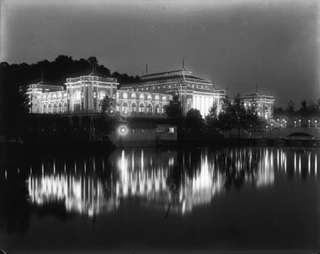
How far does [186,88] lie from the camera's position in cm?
4025

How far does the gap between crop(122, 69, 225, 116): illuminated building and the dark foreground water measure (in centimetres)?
2747

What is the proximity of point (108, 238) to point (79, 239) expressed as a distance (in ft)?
1.36

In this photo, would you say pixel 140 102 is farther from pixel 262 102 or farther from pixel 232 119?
pixel 262 102

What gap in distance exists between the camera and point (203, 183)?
35.1 ft

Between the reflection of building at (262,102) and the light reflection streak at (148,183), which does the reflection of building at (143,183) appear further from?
the reflection of building at (262,102)

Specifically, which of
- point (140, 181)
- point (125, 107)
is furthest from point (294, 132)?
point (140, 181)

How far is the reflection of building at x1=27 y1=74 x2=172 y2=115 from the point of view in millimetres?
32406

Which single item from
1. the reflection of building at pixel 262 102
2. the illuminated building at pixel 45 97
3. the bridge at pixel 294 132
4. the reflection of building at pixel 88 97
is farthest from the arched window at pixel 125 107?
the reflection of building at pixel 262 102

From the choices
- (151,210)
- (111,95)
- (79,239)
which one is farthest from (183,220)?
(111,95)

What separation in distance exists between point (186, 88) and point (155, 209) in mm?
33205

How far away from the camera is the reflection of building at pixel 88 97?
32.4m

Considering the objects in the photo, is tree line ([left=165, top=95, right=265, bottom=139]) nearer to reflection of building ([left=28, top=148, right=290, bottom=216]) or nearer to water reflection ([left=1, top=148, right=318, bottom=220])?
water reflection ([left=1, top=148, right=318, bottom=220])

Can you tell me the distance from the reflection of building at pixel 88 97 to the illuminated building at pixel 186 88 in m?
1.79

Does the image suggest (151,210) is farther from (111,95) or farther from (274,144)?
(111,95)
